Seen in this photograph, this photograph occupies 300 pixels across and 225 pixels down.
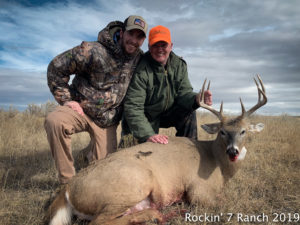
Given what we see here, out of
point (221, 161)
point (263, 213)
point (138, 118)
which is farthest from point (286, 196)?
point (138, 118)

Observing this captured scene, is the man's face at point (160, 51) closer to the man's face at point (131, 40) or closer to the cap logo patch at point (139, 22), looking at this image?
the man's face at point (131, 40)

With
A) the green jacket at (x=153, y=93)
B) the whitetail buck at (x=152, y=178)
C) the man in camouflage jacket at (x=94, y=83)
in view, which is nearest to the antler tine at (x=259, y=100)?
the whitetail buck at (x=152, y=178)

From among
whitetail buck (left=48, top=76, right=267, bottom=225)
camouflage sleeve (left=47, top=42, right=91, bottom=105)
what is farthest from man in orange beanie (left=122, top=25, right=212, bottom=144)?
camouflage sleeve (left=47, top=42, right=91, bottom=105)

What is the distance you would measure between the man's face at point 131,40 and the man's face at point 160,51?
27 centimetres

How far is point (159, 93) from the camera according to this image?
4.87 m

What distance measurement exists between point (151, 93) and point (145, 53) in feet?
2.73

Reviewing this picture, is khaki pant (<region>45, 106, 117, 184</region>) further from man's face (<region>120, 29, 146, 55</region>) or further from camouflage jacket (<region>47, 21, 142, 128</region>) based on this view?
man's face (<region>120, 29, 146, 55</region>)

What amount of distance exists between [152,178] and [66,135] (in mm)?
1791

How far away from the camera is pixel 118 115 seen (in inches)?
195

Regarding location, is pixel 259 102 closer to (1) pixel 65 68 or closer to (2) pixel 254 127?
(2) pixel 254 127

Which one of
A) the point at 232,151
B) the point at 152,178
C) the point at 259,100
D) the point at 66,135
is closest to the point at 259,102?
the point at 259,100

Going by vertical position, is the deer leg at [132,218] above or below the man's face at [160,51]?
below

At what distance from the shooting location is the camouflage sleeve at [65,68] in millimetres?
4375

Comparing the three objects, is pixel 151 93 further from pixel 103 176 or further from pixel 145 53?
pixel 103 176
